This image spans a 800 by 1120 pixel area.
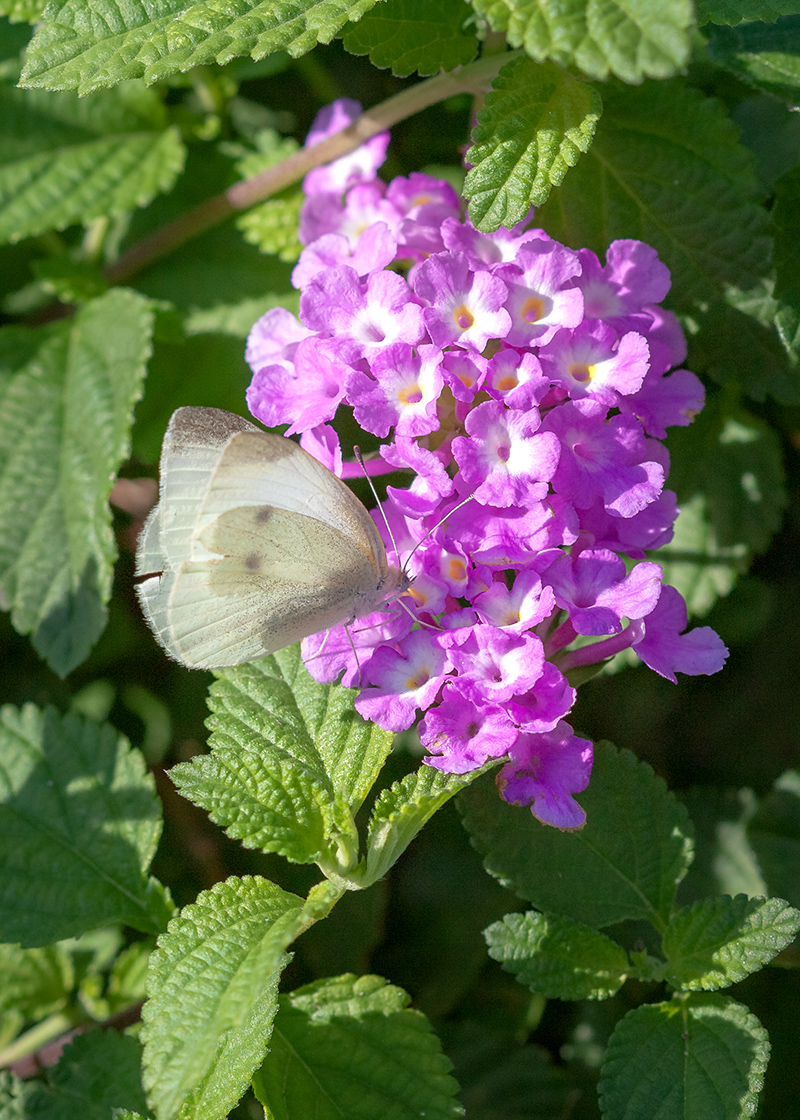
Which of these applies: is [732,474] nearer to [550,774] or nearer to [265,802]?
[550,774]

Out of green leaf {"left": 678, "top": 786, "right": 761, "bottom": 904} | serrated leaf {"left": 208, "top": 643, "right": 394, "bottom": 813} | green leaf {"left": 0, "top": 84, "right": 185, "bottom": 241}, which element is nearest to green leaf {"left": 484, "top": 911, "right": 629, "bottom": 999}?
serrated leaf {"left": 208, "top": 643, "right": 394, "bottom": 813}

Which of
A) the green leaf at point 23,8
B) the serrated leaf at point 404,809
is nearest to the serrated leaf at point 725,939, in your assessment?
the serrated leaf at point 404,809

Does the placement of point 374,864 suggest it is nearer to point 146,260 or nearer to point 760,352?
point 760,352

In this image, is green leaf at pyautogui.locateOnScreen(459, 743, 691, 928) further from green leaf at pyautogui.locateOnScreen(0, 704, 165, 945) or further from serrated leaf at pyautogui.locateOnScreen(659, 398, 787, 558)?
green leaf at pyautogui.locateOnScreen(0, 704, 165, 945)

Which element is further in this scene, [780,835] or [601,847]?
[780,835]

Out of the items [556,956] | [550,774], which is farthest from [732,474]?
[556,956]

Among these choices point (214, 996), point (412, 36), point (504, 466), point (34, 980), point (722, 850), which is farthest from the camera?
point (722, 850)
